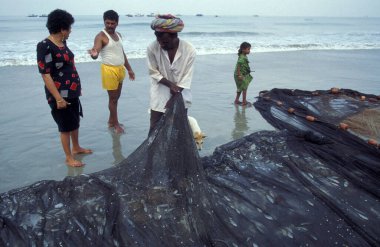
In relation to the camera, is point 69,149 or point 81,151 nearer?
point 69,149

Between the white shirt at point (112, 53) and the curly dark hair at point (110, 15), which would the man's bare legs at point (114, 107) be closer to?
the white shirt at point (112, 53)

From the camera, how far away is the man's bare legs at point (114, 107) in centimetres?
499

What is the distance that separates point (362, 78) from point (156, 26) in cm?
842

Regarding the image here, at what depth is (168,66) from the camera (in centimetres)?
349

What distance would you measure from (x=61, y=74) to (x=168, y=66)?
1241 mm

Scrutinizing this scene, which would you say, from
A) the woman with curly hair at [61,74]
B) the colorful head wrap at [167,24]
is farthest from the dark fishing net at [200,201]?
the woman with curly hair at [61,74]

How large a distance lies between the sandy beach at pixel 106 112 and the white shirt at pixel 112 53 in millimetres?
1162

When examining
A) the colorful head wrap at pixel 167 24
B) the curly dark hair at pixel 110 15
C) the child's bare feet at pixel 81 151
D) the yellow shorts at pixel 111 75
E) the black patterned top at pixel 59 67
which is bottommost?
the child's bare feet at pixel 81 151

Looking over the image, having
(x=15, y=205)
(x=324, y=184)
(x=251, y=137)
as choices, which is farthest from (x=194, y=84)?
(x=15, y=205)

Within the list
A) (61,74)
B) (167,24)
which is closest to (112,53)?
(61,74)

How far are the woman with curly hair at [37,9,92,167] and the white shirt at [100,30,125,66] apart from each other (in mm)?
1128

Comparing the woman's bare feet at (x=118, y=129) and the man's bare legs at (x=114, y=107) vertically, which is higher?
the man's bare legs at (x=114, y=107)

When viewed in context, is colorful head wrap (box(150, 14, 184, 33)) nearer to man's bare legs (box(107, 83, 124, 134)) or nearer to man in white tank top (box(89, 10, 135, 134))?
man in white tank top (box(89, 10, 135, 134))

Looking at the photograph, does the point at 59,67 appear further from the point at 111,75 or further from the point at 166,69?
the point at 111,75
